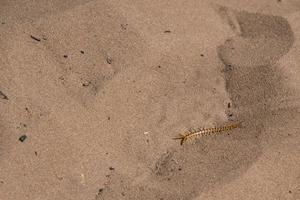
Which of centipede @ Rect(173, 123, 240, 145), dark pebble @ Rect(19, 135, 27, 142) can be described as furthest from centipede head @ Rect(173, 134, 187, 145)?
dark pebble @ Rect(19, 135, 27, 142)

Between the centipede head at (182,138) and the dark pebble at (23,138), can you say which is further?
the centipede head at (182,138)

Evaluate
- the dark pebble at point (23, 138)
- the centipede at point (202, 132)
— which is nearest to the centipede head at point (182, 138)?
the centipede at point (202, 132)

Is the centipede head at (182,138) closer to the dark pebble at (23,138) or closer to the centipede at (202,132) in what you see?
the centipede at (202,132)

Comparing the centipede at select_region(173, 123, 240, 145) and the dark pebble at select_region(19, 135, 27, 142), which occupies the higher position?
the dark pebble at select_region(19, 135, 27, 142)

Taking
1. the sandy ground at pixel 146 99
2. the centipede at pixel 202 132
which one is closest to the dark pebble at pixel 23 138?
the sandy ground at pixel 146 99

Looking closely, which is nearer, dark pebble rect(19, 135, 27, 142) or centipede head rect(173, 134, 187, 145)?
dark pebble rect(19, 135, 27, 142)

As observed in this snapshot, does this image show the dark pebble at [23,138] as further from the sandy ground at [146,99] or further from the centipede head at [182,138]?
the centipede head at [182,138]

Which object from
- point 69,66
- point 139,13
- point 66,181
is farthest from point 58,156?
point 139,13

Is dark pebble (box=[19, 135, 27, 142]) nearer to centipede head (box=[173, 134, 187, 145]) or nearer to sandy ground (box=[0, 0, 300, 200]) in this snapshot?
sandy ground (box=[0, 0, 300, 200])

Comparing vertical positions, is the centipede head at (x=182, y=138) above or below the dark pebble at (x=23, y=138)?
below

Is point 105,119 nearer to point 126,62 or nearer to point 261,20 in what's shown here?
point 126,62
